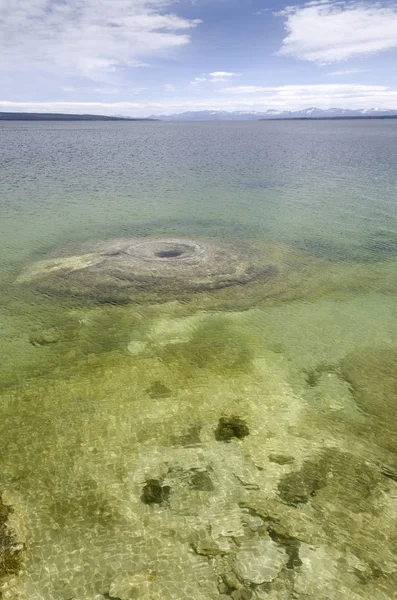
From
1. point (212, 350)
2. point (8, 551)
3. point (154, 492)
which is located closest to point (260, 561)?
point (154, 492)

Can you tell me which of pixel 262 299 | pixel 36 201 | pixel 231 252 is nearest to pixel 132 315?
pixel 262 299

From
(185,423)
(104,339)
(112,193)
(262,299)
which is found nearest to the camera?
(185,423)

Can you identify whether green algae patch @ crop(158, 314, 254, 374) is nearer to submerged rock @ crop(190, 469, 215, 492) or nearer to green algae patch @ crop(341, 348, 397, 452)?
green algae patch @ crop(341, 348, 397, 452)

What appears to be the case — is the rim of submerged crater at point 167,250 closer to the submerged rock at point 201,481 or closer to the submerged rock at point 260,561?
the submerged rock at point 201,481

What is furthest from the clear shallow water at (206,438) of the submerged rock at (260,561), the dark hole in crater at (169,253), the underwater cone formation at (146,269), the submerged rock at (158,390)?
the dark hole in crater at (169,253)

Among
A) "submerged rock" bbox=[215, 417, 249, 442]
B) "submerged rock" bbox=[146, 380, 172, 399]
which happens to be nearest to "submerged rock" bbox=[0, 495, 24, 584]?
"submerged rock" bbox=[146, 380, 172, 399]

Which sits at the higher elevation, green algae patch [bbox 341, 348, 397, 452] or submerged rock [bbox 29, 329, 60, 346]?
submerged rock [bbox 29, 329, 60, 346]

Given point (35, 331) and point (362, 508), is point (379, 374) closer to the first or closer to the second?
point (362, 508)
